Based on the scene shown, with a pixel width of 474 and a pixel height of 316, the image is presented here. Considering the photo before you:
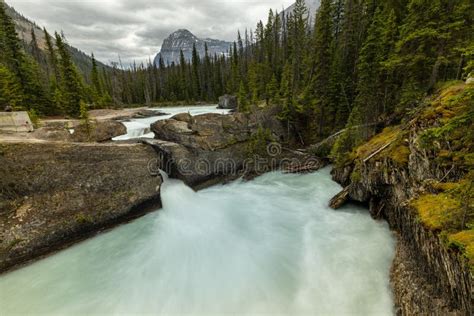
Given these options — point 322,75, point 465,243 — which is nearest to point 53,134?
point 465,243

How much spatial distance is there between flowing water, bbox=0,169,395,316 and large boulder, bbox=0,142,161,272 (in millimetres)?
708

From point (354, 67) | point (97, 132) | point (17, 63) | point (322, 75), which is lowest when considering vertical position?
point (97, 132)

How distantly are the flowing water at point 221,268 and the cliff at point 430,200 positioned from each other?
92 centimetres

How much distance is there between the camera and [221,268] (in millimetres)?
8594

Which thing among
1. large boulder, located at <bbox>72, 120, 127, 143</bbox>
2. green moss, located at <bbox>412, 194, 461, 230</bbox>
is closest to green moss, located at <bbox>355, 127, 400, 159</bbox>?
green moss, located at <bbox>412, 194, 461, 230</bbox>

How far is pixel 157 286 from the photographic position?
7.80m

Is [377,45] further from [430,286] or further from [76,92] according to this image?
[76,92]

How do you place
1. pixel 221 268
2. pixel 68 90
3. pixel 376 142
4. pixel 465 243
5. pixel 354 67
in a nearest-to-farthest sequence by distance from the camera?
1. pixel 465 243
2. pixel 221 268
3. pixel 376 142
4. pixel 354 67
5. pixel 68 90

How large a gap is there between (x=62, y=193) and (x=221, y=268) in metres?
8.17

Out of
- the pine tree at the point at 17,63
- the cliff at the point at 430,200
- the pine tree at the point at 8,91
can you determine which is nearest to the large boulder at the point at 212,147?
the cliff at the point at 430,200

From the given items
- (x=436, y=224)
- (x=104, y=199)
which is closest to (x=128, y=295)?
(x=104, y=199)

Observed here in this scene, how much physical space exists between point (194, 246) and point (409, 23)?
18621 millimetres

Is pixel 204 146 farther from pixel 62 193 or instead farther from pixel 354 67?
pixel 354 67

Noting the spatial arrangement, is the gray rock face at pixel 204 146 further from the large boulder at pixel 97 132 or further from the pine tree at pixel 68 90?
the pine tree at pixel 68 90
